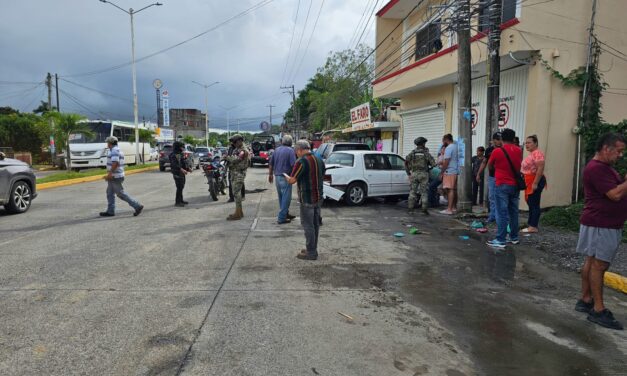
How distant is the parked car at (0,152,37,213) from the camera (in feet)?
31.2

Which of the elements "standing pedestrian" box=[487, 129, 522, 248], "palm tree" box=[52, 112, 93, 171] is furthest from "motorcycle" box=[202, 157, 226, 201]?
"palm tree" box=[52, 112, 93, 171]

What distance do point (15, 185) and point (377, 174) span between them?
8.98 meters

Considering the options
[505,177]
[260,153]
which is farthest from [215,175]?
[260,153]

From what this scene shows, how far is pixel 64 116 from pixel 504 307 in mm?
23828

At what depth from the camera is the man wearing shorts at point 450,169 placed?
414 inches

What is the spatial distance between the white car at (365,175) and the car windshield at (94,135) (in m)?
18.2

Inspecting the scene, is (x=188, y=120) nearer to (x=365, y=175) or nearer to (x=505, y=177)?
(x=365, y=175)

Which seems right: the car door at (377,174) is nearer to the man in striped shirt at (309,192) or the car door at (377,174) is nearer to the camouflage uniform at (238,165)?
the camouflage uniform at (238,165)

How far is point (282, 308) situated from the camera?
440 centimetres

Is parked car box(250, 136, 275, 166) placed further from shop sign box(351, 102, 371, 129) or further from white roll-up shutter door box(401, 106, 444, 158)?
white roll-up shutter door box(401, 106, 444, 158)

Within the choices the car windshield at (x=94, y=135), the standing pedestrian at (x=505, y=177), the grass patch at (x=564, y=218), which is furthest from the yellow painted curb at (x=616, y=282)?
the car windshield at (x=94, y=135)

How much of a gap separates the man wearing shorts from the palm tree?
1999 centimetres

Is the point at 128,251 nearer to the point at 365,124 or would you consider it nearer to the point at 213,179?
the point at 213,179

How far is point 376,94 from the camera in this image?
19.1 meters
